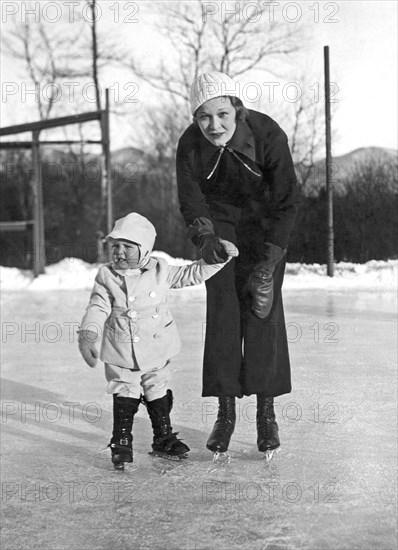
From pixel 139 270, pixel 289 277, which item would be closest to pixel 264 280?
pixel 139 270

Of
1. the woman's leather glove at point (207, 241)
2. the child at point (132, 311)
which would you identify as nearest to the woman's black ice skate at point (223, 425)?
the child at point (132, 311)

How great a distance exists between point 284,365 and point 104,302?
1.82 feet

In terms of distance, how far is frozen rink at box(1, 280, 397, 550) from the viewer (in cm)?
218

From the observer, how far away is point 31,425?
11.9ft

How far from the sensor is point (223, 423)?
250 cm

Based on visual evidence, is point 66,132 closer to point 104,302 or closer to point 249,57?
point 249,57

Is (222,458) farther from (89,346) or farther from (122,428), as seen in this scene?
(89,346)

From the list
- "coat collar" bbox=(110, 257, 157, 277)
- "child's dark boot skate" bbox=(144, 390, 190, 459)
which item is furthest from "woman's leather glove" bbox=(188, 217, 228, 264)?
"child's dark boot skate" bbox=(144, 390, 190, 459)

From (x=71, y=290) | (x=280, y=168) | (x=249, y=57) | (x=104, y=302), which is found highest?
(x=249, y=57)

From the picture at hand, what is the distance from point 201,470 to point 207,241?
1146mm

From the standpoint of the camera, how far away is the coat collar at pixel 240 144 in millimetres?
1864

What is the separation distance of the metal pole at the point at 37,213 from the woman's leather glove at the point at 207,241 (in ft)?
37.4

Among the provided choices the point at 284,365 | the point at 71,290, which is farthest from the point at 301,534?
the point at 71,290

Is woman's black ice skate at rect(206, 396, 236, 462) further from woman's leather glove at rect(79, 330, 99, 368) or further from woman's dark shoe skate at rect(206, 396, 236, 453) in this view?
woman's leather glove at rect(79, 330, 99, 368)
